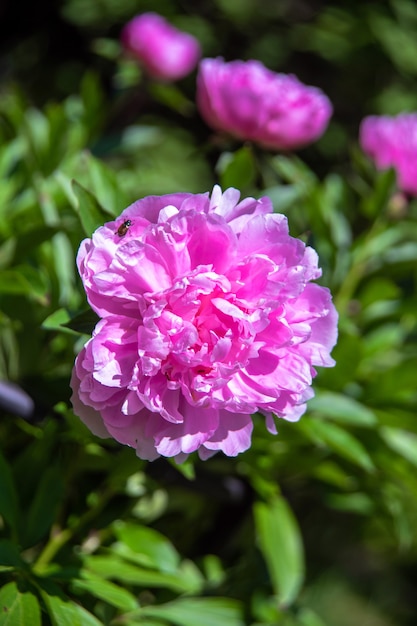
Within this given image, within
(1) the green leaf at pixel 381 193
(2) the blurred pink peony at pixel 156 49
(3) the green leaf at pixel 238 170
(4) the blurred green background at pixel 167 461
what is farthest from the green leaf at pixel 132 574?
(2) the blurred pink peony at pixel 156 49

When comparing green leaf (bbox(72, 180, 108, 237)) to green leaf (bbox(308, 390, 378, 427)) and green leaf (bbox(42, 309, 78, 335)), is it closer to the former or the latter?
green leaf (bbox(42, 309, 78, 335))

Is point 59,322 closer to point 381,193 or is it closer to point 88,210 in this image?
point 88,210

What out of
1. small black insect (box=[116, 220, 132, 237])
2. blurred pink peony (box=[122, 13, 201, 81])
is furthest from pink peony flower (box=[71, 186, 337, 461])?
blurred pink peony (box=[122, 13, 201, 81])

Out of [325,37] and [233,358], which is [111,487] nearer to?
[233,358]

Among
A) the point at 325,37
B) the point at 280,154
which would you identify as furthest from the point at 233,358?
the point at 325,37

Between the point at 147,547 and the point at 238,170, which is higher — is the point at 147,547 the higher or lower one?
the lower one

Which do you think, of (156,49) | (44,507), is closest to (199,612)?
(44,507)
